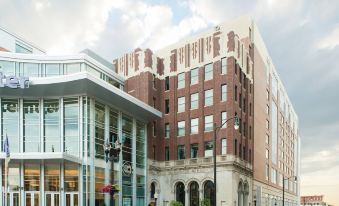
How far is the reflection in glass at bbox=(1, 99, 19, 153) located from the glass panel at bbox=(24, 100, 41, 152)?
0.92m

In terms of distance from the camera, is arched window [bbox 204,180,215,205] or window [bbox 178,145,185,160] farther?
window [bbox 178,145,185,160]

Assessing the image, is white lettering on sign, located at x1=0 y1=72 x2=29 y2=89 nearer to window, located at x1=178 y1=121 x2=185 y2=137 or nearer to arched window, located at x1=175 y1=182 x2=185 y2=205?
window, located at x1=178 y1=121 x2=185 y2=137

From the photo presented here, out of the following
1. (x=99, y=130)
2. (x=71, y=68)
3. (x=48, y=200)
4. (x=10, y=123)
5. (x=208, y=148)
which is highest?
(x=71, y=68)

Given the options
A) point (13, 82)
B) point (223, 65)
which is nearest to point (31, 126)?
point (13, 82)

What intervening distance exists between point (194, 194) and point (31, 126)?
74.9 feet

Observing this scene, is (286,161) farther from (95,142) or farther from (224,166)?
(95,142)

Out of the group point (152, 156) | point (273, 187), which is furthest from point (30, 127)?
point (273, 187)

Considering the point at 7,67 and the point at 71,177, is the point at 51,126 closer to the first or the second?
the point at 71,177

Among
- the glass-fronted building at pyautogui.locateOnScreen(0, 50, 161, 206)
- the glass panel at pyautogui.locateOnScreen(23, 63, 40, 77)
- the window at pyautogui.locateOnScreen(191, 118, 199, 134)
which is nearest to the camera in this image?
the glass-fronted building at pyautogui.locateOnScreen(0, 50, 161, 206)

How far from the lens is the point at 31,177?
144ft

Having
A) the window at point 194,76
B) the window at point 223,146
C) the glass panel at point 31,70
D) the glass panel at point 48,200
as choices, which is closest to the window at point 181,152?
the window at point 223,146

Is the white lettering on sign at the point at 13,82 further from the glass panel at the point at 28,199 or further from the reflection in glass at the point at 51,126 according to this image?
the glass panel at the point at 28,199

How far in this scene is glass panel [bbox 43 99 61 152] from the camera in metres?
45.2

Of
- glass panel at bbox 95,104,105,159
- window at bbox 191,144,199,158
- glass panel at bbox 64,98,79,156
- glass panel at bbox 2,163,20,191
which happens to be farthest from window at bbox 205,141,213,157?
glass panel at bbox 2,163,20,191
